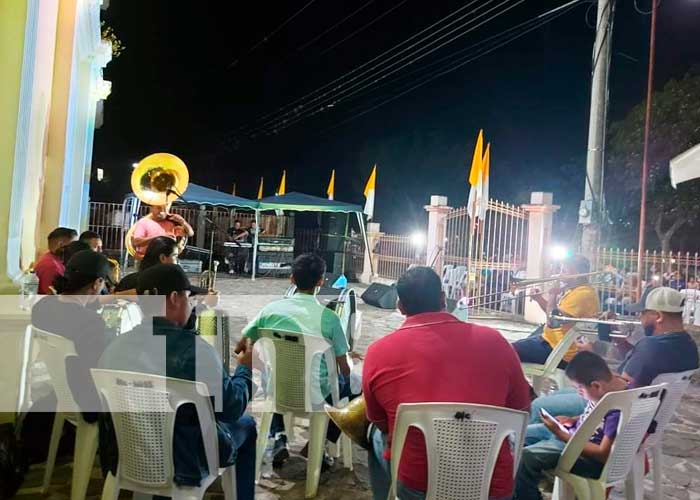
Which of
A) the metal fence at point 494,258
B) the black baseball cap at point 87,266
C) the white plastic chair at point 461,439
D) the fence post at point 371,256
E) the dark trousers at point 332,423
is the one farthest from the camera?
the fence post at point 371,256

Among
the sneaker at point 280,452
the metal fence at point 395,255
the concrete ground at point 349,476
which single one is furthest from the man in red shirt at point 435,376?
the metal fence at point 395,255

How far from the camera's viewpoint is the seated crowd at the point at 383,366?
2189 millimetres

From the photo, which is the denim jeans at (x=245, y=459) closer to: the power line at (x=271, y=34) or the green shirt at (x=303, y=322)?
the green shirt at (x=303, y=322)

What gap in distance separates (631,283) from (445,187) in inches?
724

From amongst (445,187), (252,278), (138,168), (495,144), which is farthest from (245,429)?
(495,144)

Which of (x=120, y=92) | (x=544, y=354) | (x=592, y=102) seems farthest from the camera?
(x=120, y=92)

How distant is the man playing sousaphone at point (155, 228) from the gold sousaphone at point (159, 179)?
0.33 m

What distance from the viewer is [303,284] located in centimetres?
354

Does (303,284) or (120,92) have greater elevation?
(120,92)

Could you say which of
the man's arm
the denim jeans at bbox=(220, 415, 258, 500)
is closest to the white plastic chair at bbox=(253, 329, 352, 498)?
the denim jeans at bbox=(220, 415, 258, 500)

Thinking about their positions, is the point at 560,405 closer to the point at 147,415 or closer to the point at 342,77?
the point at 147,415

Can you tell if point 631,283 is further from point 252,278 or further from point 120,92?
point 120,92

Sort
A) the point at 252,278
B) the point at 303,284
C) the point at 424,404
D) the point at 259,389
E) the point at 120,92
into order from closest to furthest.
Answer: the point at 424,404
the point at 303,284
the point at 259,389
the point at 252,278
the point at 120,92

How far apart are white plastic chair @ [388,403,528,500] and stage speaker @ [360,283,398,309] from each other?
27.9ft
